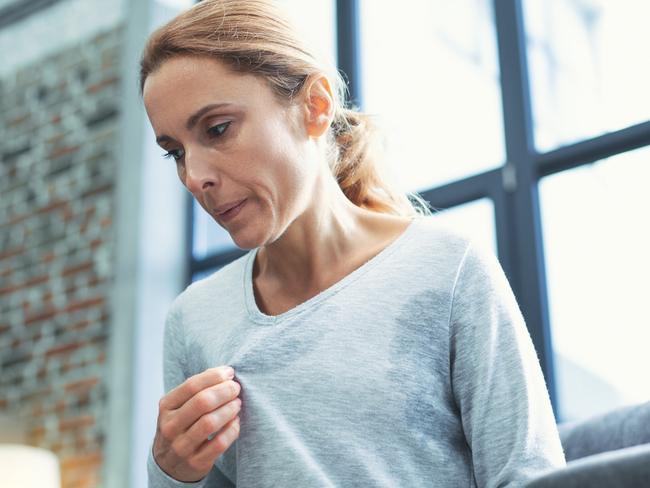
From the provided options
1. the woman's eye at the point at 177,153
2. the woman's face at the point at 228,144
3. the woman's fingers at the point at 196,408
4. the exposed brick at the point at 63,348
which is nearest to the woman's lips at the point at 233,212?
the woman's face at the point at 228,144

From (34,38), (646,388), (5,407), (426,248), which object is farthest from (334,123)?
(34,38)

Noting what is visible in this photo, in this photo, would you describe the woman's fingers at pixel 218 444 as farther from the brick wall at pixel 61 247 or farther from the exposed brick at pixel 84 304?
the exposed brick at pixel 84 304

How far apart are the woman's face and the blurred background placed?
5.24 feet

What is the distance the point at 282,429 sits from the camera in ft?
4.23

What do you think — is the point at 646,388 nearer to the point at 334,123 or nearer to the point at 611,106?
the point at 611,106

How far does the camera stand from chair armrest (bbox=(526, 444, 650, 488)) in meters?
0.80

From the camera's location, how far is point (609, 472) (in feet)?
2.64

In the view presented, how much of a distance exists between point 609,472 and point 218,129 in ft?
2.34

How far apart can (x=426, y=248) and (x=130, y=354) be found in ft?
9.18

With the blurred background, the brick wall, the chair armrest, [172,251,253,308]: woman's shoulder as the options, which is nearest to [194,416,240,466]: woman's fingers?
[172,251,253,308]: woman's shoulder

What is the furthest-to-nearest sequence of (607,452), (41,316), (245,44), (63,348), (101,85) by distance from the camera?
(101,85) < (41,316) < (63,348) < (245,44) < (607,452)

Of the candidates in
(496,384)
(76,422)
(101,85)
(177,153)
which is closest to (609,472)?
(496,384)

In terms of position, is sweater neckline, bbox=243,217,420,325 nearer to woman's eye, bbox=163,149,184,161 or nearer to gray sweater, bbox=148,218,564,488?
gray sweater, bbox=148,218,564,488

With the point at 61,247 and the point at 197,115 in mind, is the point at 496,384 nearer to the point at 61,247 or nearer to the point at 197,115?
the point at 197,115
